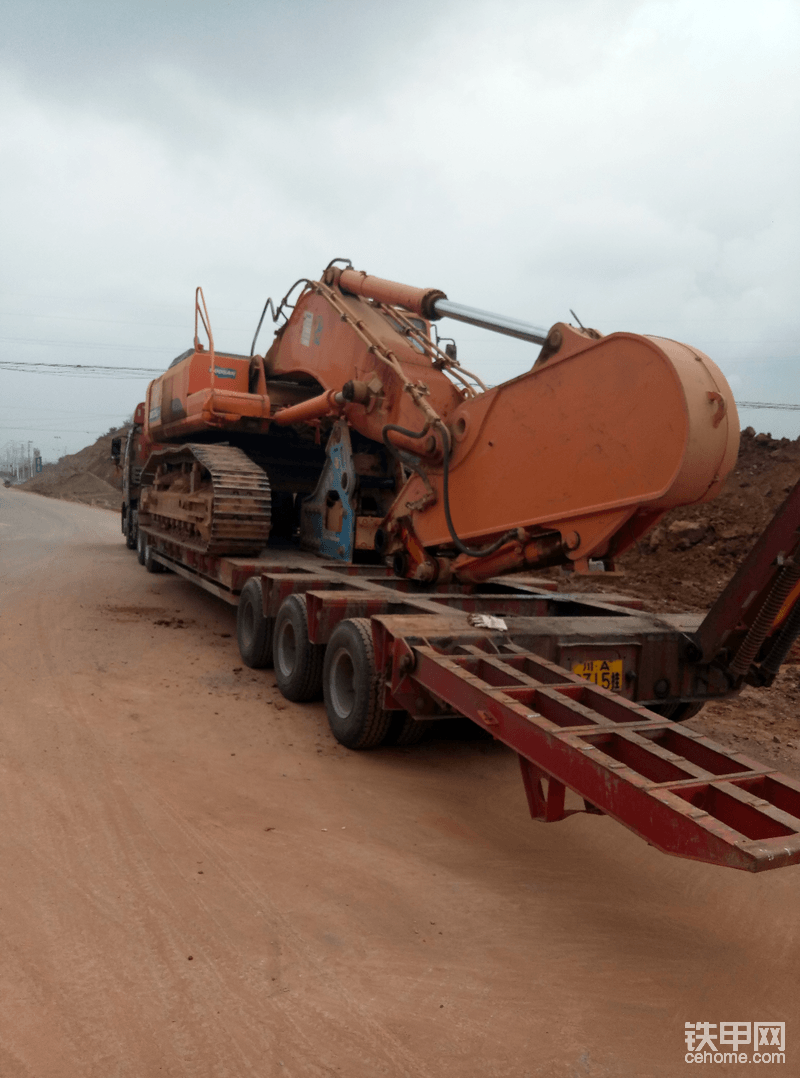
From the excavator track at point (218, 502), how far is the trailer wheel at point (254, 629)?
719 millimetres

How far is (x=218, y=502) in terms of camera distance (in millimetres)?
7664

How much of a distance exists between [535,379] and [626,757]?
2608 millimetres

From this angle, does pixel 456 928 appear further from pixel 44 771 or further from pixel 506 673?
pixel 44 771

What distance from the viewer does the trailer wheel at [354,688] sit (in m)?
4.84

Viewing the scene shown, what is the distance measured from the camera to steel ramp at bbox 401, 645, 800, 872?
8.64 feet

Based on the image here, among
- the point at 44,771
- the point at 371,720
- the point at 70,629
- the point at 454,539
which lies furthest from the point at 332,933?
the point at 70,629

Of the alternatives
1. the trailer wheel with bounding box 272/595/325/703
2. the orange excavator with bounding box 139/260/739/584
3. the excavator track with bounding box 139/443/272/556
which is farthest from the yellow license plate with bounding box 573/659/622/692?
the excavator track with bounding box 139/443/272/556

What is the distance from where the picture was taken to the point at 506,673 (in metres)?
3.99

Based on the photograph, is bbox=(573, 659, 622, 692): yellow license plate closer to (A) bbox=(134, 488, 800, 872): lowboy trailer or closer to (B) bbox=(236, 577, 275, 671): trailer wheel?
(A) bbox=(134, 488, 800, 872): lowboy trailer

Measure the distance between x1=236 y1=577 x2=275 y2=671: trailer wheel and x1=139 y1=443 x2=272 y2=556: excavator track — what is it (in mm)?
719

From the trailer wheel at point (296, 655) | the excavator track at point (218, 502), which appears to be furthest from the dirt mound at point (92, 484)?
the trailer wheel at point (296, 655)

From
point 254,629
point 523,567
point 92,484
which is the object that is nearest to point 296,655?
point 254,629

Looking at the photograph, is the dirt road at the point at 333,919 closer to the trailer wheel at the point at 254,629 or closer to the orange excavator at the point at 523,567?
the orange excavator at the point at 523,567

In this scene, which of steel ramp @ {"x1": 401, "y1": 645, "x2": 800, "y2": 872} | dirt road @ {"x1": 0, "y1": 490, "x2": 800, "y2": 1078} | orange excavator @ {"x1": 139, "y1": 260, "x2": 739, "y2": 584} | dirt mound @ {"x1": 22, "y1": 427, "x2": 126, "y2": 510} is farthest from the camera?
dirt mound @ {"x1": 22, "y1": 427, "x2": 126, "y2": 510}
